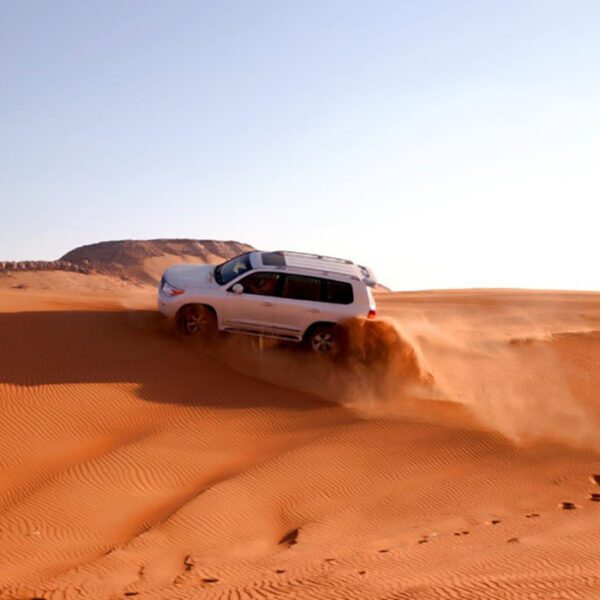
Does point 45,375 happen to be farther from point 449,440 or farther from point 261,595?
point 261,595

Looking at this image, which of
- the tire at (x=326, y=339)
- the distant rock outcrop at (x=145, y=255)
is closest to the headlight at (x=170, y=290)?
the tire at (x=326, y=339)

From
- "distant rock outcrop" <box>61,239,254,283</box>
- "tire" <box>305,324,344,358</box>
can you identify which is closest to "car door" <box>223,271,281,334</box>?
"tire" <box>305,324,344,358</box>

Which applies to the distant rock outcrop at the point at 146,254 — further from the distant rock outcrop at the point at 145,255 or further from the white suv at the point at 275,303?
the white suv at the point at 275,303

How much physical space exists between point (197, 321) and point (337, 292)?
2.49 meters

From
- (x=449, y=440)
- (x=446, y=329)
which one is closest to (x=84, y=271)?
(x=446, y=329)

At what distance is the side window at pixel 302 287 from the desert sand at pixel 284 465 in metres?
0.97

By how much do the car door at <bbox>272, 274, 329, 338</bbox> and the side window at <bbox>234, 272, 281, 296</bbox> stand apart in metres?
0.15

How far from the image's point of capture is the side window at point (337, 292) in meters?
15.3

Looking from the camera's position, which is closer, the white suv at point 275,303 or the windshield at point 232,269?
the white suv at point 275,303

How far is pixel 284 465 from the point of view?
11.3 meters

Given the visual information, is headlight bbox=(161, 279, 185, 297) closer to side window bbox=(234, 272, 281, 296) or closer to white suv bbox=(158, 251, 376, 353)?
white suv bbox=(158, 251, 376, 353)

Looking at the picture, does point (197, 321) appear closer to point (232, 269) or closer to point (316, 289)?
point (232, 269)

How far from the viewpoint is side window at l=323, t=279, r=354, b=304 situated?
15344 mm

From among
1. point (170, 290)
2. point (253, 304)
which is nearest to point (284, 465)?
point (253, 304)
